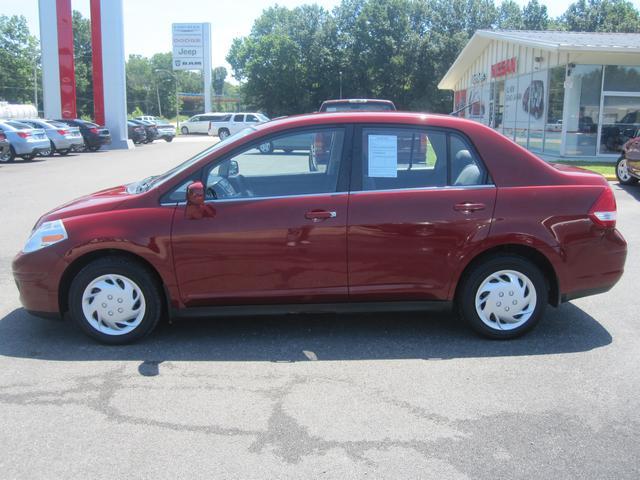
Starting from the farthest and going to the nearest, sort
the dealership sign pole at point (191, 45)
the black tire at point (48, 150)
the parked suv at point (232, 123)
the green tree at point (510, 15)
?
1. the green tree at point (510, 15)
2. the dealership sign pole at point (191, 45)
3. the parked suv at point (232, 123)
4. the black tire at point (48, 150)

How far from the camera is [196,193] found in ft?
14.4

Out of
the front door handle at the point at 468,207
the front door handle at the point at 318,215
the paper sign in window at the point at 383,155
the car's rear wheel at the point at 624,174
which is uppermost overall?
the paper sign in window at the point at 383,155

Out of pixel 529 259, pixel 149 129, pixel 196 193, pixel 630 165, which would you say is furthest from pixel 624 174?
pixel 149 129

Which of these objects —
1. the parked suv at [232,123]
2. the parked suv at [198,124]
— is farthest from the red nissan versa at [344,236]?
the parked suv at [198,124]

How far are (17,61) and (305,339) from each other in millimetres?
89560

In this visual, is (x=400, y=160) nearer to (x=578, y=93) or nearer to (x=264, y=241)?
(x=264, y=241)

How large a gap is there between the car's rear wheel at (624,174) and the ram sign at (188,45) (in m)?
57.7

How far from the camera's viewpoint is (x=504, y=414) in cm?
362

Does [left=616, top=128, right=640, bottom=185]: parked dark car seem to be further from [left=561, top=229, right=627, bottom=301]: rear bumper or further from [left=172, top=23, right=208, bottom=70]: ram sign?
[left=172, top=23, right=208, bottom=70]: ram sign

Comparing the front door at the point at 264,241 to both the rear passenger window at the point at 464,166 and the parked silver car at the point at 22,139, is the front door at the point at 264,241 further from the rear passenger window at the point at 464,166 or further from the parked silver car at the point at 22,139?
the parked silver car at the point at 22,139

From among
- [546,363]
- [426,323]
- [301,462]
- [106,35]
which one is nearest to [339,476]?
[301,462]

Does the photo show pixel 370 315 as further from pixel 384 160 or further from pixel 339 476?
pixel 339 476

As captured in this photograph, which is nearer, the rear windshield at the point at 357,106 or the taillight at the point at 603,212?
the taillight at the point at 603,212

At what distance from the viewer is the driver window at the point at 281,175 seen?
15.1 feet
